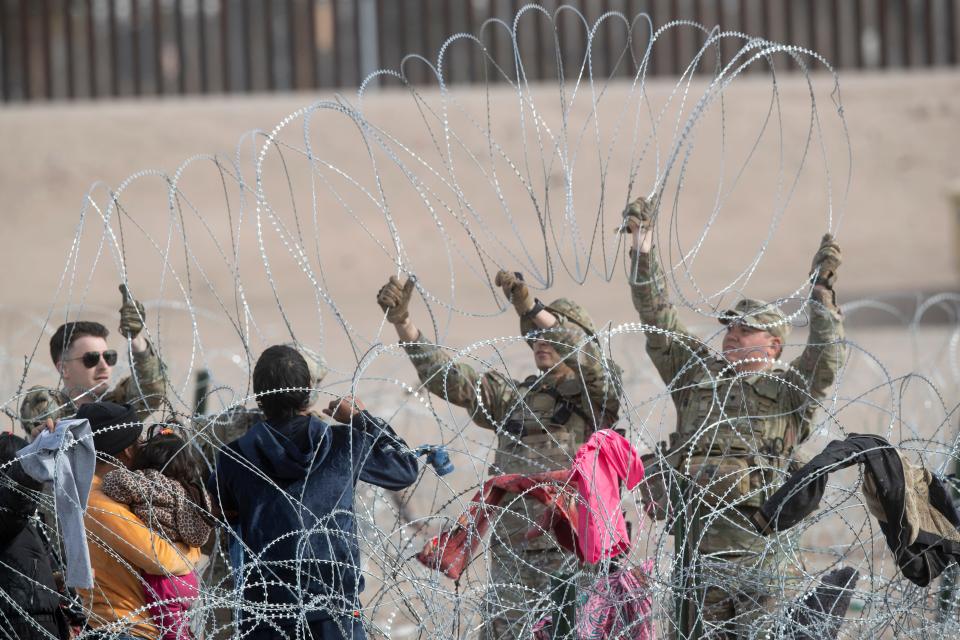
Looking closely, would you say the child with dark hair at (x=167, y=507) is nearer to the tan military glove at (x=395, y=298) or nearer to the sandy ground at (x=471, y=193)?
the tan military glove at (x=395, y=298)

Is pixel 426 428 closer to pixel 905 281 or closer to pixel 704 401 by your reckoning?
pixel 704 401

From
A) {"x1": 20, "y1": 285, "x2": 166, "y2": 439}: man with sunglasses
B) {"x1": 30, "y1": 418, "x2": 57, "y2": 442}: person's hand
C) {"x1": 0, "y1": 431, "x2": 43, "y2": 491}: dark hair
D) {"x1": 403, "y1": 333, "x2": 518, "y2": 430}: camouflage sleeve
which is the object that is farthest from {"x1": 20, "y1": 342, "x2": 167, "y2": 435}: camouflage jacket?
{"x1": 403, "y1": 333, "x2": 518, "y2": 430}: camouflage sleeve

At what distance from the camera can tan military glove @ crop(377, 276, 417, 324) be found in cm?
496

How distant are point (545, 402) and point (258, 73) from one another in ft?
44.1

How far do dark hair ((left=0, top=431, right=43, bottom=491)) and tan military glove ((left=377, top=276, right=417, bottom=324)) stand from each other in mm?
1198

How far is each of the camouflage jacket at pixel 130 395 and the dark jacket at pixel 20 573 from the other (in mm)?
715

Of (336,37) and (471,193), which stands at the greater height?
(336,37)

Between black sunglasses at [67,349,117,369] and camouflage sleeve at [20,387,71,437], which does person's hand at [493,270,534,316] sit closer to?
black sunglasses at [67,349,117,369]

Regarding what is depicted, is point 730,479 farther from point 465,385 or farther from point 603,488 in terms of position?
point 465,385

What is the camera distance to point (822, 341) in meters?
4.75


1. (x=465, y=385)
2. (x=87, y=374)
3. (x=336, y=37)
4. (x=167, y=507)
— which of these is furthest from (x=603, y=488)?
(x=336, y=37)

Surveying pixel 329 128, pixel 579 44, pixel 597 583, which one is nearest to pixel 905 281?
pixel 579 44

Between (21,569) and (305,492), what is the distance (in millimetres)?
770

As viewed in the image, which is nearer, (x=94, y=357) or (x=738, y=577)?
(x=738, y=577)
